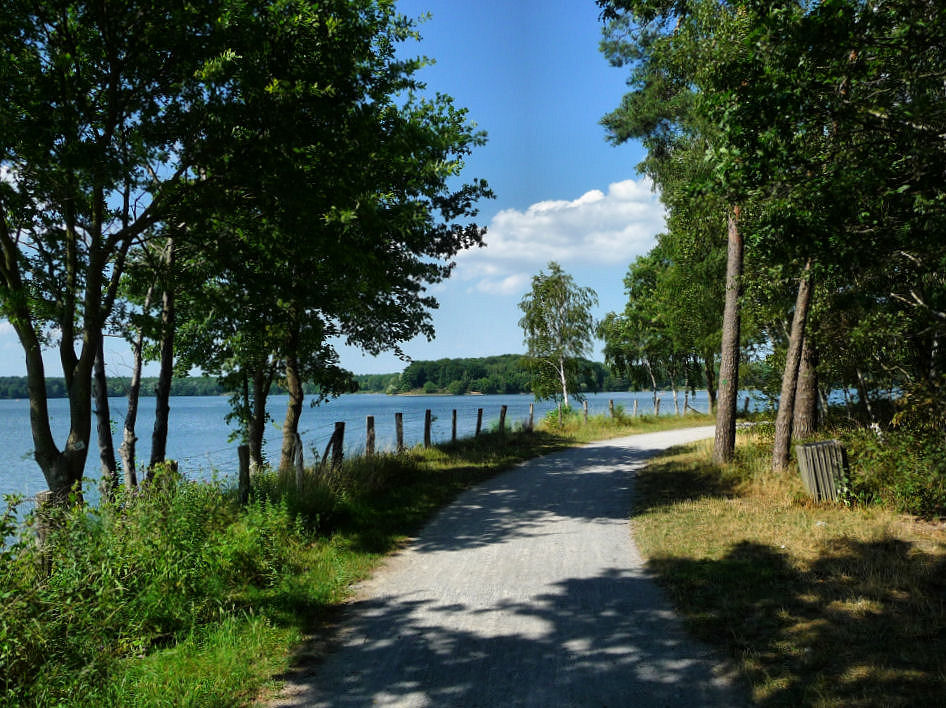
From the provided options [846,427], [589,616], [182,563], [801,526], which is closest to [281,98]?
[182,563]

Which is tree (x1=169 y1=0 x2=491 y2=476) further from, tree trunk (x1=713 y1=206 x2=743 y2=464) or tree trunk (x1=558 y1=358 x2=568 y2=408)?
tree trunk (x1=558 y1=358 x2=568 y2=408)

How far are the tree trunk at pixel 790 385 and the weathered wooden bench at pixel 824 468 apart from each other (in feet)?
5.79

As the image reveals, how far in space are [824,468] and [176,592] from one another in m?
8.71

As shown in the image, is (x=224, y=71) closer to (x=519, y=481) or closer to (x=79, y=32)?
(x=79, y=32)

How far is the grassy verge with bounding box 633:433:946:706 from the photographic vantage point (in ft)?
12.9

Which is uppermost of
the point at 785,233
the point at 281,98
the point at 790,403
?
the point at 281,98

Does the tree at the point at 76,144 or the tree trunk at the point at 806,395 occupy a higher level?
the tree at the point at 76,144

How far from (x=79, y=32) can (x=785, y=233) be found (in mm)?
8930

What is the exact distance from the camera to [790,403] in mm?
10445

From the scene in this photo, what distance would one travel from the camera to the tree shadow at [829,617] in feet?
12.6

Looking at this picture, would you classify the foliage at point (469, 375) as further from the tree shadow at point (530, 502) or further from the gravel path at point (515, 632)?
the gravel path at point (515, 632)

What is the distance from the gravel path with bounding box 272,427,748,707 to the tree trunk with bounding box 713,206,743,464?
5215 millimetres

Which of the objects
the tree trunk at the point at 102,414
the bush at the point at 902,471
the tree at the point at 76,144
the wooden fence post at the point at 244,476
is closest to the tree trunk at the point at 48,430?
the tree at the point at 76,144

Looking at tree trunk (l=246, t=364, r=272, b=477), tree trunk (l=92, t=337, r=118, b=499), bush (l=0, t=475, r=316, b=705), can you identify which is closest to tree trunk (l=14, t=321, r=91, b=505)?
bush (l=0, t=475, r=316, b=705)
